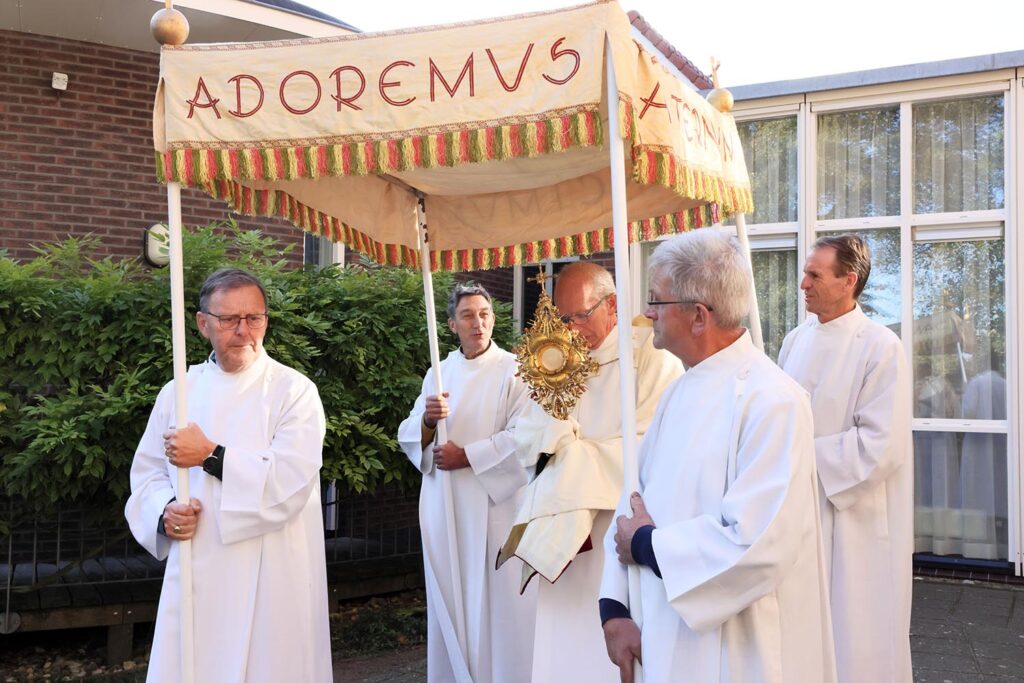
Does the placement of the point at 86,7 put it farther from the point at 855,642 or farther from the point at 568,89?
the point at 855,642

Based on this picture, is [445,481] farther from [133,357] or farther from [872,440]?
[133,357]

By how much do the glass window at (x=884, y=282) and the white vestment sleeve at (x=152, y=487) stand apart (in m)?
6.76

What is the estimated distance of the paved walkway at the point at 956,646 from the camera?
235 inches

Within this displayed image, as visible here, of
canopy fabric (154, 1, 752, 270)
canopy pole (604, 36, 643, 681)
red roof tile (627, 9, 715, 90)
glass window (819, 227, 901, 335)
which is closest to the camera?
canopy pole (604, 36, 643, 681)

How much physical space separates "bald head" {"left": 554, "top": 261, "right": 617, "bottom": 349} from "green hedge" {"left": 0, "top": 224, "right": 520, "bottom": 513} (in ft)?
10.4

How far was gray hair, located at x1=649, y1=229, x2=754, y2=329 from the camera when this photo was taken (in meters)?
2.73

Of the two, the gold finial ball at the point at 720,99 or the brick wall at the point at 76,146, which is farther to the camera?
the brick wall at the point at 76,146

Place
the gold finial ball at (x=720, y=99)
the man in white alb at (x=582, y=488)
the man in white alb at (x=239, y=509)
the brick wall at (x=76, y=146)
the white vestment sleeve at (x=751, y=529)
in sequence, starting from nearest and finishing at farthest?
the white vestment sleeve at (x=751, y=529), the man in white alb at (x=582, y=488), the man in white alb at (x=239, y=509), the gold finial ball at (x=720, y=99), the brick wall at (x=76, y=146)

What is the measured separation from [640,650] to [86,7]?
7315 millimetres

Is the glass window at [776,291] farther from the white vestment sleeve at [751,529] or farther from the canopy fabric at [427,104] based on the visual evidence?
the white vestment sleeve at [751,529]

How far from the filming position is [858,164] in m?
9.16

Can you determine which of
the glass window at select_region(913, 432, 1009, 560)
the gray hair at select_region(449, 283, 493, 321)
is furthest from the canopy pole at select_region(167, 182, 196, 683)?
the glass window at select_region(913, 432, 1009, 560)

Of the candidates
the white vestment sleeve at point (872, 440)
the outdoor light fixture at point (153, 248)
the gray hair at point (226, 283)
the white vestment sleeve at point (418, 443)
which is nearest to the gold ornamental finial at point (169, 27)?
the gray hair at point (226, 283)

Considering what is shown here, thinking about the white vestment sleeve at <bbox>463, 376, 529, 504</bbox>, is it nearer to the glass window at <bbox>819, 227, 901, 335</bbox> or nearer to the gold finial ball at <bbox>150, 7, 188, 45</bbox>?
the gold finial ball at <bbox>150, 7, 188, 45</bbox>
